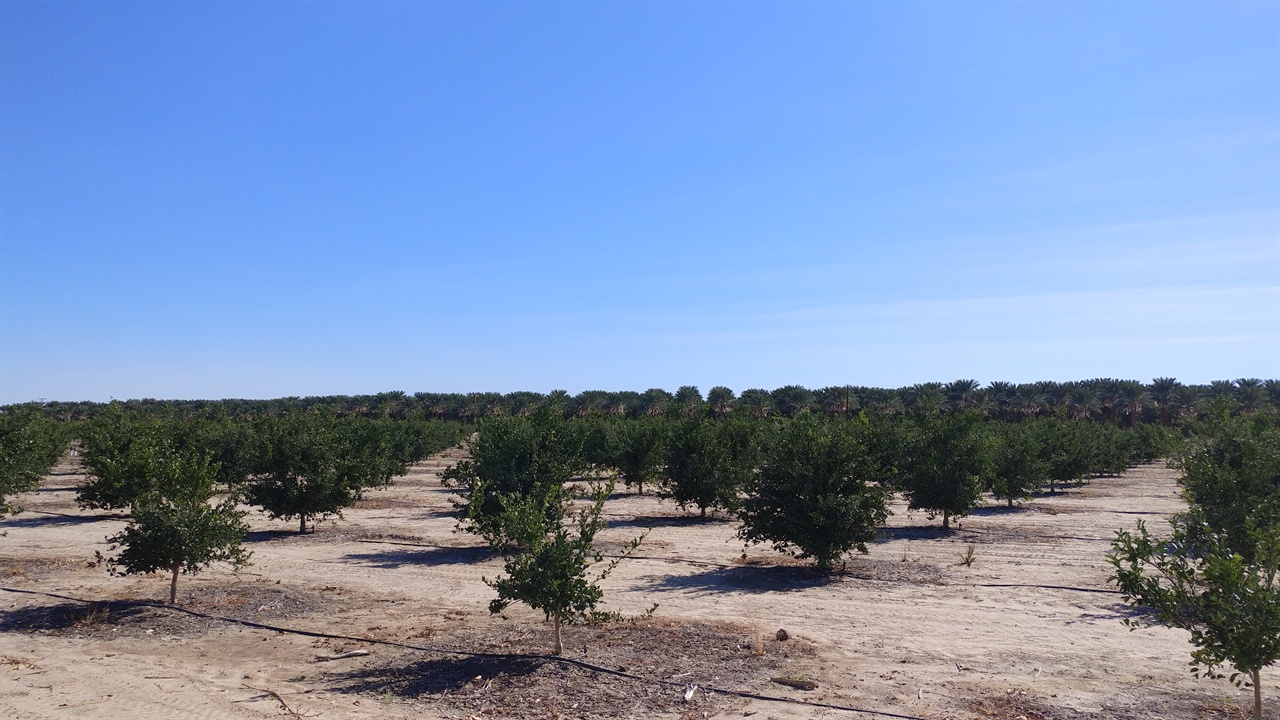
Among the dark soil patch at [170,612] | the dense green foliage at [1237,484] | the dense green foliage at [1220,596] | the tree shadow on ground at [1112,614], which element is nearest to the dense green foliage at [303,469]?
the dark soil patch at [170,612]

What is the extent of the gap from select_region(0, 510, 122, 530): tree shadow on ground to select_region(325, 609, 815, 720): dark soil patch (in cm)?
1821

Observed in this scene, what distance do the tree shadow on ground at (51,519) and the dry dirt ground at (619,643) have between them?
5.71m

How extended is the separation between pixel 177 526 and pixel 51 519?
16.9 m

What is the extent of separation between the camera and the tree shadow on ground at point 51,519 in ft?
74.1

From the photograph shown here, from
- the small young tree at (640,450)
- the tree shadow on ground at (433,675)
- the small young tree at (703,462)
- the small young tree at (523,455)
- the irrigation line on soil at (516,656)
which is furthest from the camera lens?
the small young tree at (640,450)

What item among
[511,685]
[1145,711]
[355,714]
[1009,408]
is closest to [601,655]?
[511,685]

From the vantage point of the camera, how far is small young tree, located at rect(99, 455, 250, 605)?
11.6 m

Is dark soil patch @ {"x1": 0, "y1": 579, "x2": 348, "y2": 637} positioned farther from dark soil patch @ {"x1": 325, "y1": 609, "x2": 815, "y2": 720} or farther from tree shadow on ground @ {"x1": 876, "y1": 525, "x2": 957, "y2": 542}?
tree shadow on ground @ {"x1": 876, "y1": 525, "x2": 957, "y2": 542}

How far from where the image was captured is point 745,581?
47.9ft

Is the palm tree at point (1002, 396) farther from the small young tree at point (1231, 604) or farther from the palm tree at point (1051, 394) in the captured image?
the small young tree at point (1231, 604)

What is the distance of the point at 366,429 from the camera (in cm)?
2831

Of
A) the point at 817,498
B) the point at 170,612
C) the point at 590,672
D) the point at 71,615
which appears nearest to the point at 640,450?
the point at 817,498

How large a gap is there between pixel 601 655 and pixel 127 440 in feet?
69.9

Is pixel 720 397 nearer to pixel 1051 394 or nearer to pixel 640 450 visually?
pixel 1051 394
